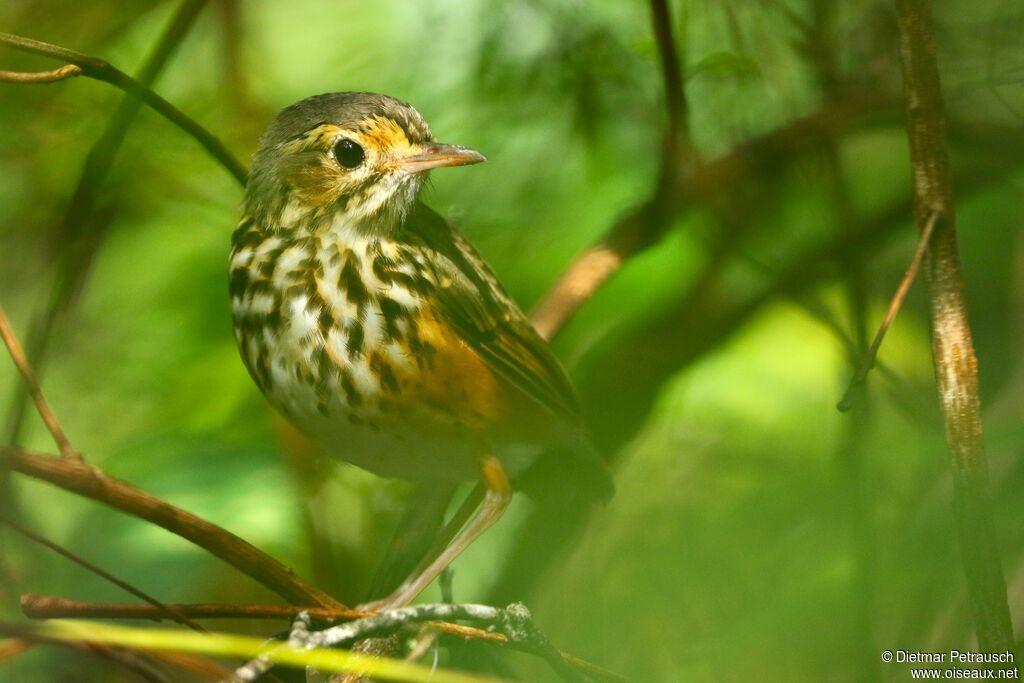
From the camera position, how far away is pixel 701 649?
261 centimetres

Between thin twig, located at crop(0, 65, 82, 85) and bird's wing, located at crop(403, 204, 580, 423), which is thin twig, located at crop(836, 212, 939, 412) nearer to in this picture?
bird's wing, located at crop(403, 204, 580, 423)

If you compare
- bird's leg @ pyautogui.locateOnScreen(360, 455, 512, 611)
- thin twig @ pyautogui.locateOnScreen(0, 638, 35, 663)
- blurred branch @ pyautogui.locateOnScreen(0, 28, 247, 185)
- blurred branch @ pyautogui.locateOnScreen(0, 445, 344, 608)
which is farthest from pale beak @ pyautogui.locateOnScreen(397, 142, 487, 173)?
thin twig @ pyautogui.locateOnScreen(0, 638, 35, 663)

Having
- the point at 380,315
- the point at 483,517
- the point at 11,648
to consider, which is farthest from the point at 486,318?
the point at 11,648

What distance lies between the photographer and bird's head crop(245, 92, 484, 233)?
2.90 metres

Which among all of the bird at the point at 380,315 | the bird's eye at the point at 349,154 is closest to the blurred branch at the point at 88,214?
the bird at the point at 380,315

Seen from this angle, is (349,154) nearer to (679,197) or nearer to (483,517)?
(483,517)

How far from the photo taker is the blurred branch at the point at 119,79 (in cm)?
219

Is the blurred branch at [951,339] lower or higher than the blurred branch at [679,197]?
lower

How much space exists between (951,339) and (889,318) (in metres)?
0.16

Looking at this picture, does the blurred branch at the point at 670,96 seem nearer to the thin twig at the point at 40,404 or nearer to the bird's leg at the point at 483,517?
the bird's leg at the point at 483,517

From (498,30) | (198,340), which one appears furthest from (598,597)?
(498,30)

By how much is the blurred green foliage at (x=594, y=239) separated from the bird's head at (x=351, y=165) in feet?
1.96

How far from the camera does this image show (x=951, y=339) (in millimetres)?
2148

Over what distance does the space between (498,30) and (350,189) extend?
0.99 meters
